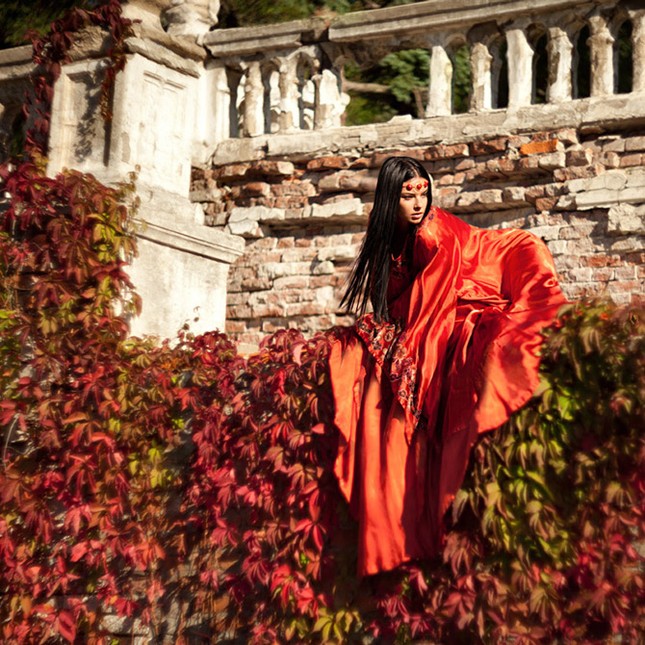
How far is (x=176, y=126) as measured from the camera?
207 inches

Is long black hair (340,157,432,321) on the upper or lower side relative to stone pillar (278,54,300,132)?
lower

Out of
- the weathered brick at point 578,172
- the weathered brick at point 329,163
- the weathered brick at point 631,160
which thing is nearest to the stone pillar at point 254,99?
the weathered brick at point 329,163

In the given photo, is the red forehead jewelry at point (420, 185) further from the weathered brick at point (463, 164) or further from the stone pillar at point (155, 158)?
the weathered brick at point (463, 164)

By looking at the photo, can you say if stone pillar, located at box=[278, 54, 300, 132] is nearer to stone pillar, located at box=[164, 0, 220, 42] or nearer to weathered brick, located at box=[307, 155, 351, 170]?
weathered brick, located at box=[307, 155, 351, 170]

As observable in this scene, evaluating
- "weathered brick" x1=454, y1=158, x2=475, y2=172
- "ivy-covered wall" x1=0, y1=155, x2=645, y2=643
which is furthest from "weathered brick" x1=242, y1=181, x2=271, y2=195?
"ivy-covered wall" x1=0, y1=155, x2=645, y2=643

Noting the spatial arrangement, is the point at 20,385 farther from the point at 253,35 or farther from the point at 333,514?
the point at 253,35

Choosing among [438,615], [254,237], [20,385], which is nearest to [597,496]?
[438,615]

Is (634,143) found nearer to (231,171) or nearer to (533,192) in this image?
(533,192)

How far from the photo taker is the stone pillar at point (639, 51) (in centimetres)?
593

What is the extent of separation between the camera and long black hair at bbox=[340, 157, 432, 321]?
3789 mm

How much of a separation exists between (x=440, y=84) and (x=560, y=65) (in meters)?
0.80

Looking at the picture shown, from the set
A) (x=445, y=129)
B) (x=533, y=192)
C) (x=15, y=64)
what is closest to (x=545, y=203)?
(x=533, y=192)

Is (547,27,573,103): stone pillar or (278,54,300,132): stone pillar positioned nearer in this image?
(547,27,573,103): stone pillar

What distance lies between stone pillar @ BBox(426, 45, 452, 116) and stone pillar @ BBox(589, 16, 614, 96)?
940 mm
